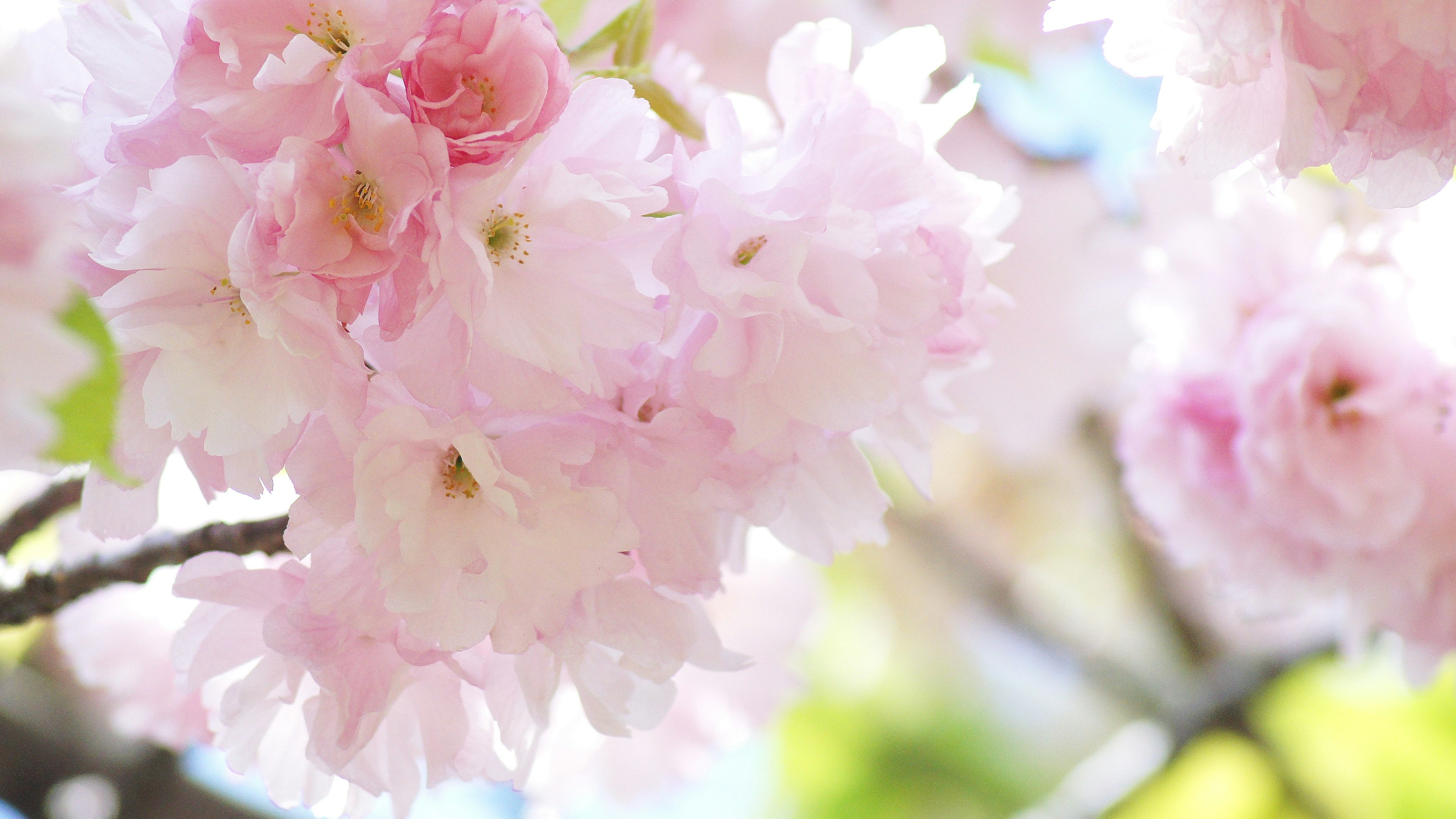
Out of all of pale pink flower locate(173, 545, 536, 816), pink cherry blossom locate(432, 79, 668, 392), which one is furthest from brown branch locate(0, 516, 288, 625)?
pink cherry blossom locate(432, 79, 668, 392)

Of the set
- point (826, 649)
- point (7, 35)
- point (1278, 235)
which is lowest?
point (826, 649)

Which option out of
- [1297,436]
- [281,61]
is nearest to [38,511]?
[281,61]

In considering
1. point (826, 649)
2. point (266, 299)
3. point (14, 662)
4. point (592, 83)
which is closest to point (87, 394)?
point (266, 299)

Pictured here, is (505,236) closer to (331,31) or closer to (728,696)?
(331,31)

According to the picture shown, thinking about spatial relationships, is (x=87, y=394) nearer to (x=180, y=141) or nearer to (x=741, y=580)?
(x=180, y=141)

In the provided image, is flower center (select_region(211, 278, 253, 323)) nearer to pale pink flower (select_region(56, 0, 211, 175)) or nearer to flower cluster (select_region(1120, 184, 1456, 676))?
pale pink flower (select_region(56, 0, 211, 175))

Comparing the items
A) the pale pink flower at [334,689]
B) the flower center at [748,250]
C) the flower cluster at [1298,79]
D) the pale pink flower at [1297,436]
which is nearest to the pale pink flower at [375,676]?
the pale pink flower at [334,689]
